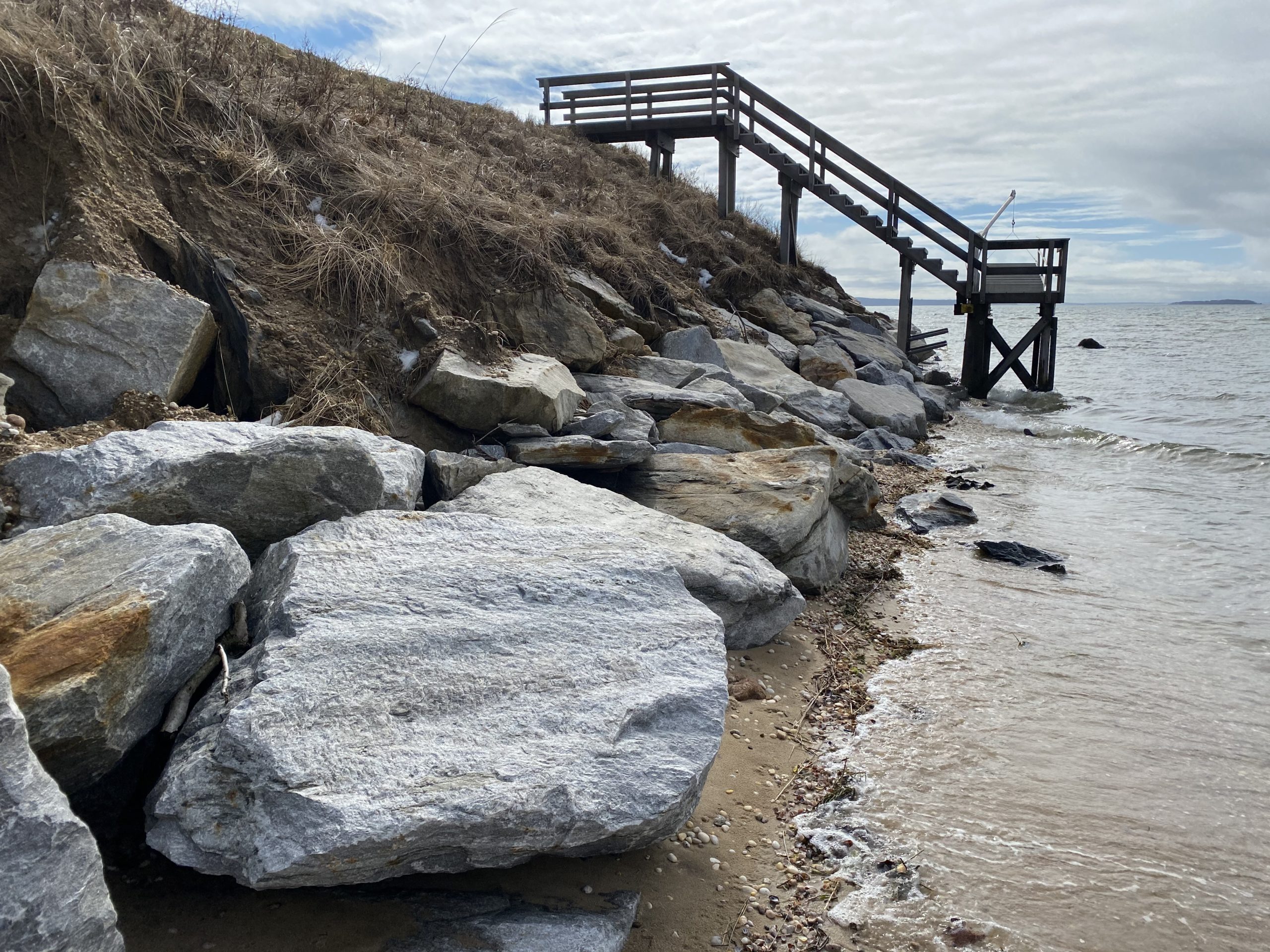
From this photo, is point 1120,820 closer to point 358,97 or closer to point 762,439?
point 762,439

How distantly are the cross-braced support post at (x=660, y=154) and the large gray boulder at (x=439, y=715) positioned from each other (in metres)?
16.2

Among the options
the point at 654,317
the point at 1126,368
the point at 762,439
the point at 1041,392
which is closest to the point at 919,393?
the point at 1041,392

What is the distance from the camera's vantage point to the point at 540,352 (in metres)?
7.40

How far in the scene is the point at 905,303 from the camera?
17.7 m

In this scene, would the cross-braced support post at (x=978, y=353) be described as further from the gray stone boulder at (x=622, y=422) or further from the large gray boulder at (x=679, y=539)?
the large gray boulder at (x=679, y=539)

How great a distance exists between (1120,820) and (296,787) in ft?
10.4

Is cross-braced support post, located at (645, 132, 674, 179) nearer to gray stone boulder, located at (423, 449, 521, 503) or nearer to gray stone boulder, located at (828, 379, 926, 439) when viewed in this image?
gray stone boulder, located at (828, 379, 926, 439)

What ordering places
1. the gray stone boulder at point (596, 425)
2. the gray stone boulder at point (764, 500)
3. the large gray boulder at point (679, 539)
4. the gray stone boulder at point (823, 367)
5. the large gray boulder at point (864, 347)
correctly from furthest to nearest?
the large gray boulder at point (864, 347) < the gray stone boulder at point (823, 367) < the gray stone boulder at point (596, 425) < the gray stone boulder at point (764, 500) < the large gray boulder at point (679, 539)

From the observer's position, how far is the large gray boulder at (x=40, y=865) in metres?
1.83

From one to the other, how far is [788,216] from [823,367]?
582 cm

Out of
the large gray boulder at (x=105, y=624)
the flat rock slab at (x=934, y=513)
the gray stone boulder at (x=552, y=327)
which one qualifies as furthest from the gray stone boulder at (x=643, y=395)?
the large gray boulder at (x=105, y=624)

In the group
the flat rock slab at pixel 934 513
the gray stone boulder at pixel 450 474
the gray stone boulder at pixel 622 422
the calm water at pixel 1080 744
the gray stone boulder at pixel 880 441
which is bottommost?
the calm water at pixel 1080 744

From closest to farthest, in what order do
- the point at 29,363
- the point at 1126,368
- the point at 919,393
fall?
the point at 29,363
the point at 919,393
the point at 1126,368

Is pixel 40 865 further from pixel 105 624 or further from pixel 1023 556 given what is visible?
pixel 1023 556
